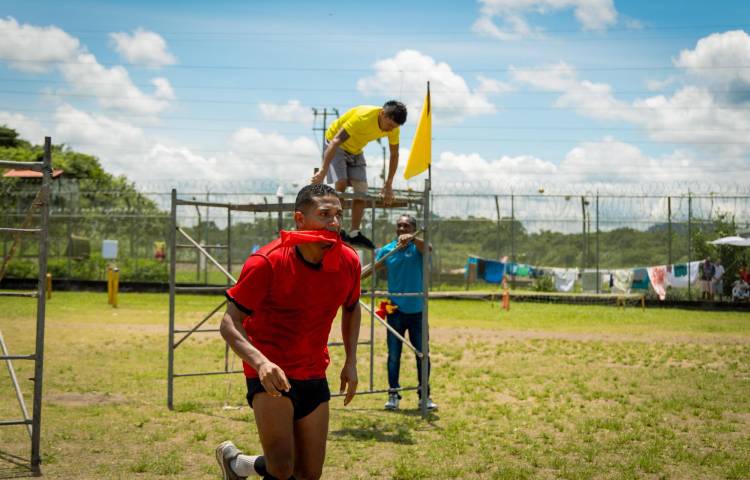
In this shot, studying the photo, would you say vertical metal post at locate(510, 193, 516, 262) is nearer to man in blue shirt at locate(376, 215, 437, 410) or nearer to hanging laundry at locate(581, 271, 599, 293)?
hanging laundry at locate(581, 271, 599, 293)

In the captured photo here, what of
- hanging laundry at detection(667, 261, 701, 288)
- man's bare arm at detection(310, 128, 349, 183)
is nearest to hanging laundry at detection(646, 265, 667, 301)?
hanging laundry at detection(667, 261, 701, 288)

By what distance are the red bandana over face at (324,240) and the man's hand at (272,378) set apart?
0.69 meters

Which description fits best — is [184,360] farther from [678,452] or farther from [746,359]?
[746,359]

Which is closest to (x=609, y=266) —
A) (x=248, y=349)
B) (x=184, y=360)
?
(x=184, y=360)

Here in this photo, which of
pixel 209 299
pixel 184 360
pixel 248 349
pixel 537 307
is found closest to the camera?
pixel 248 349

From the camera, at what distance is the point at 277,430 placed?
4125 millimetres

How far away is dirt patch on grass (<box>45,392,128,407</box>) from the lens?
8.98 meters

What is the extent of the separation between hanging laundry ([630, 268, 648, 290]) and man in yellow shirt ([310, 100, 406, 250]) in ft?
63.8

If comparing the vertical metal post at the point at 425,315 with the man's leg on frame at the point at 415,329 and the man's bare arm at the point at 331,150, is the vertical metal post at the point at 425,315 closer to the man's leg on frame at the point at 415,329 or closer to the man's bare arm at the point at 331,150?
the man's leg on frame at the point at 415,329

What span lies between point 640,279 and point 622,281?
2.21 ft

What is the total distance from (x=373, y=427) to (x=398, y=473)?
6.31ft

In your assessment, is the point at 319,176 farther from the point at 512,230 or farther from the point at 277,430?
the point at 512,230

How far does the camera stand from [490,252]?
94.6 ft

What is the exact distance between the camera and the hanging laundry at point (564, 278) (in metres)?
27.3
